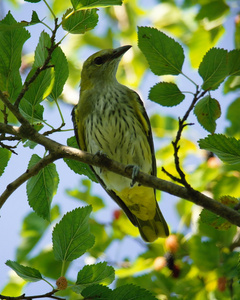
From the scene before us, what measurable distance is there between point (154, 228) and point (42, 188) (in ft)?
7.22

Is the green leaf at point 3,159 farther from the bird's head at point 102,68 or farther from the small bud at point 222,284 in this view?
the small bud at point 222,284

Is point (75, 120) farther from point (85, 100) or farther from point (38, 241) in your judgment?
point (38, 241)

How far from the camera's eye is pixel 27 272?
8.66 ft

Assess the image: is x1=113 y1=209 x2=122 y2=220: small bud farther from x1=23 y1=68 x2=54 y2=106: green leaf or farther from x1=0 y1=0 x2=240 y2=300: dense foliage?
x1=23 y1=68 x2=54 y2=106: green leaf

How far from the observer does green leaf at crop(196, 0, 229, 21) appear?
5004 millimetres

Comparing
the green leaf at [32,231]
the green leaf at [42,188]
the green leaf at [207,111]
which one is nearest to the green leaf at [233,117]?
the green leaf at [207,111]

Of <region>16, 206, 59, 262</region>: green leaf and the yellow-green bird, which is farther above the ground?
the yellow-green bird

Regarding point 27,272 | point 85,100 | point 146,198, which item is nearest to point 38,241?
point 146,198

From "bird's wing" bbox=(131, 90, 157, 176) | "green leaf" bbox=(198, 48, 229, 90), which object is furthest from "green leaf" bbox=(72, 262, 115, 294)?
"bird's wing" bbox=(131, 90, 157, 176)

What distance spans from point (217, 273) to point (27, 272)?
2.28 m

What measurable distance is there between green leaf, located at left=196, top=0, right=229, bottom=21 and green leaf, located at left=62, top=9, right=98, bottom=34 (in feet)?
8.02

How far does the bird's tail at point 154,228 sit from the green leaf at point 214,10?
2.35 metres

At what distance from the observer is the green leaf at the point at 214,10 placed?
5004mm

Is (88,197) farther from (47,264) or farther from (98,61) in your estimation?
(98,61)
